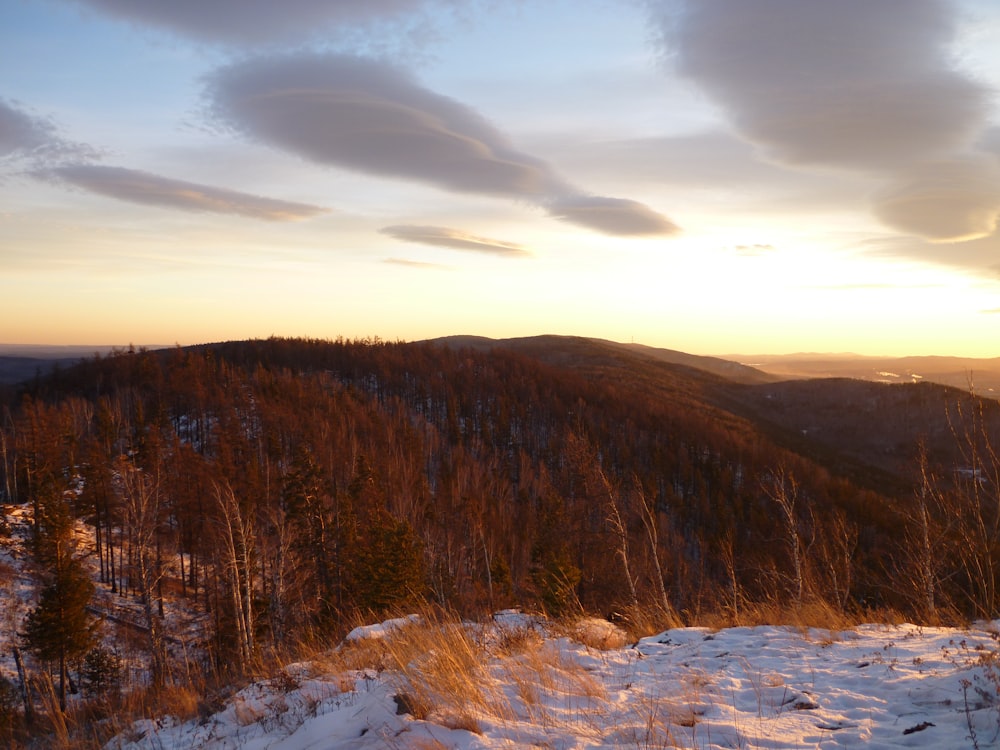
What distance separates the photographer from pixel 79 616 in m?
22.5

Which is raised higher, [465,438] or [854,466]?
[465,438]

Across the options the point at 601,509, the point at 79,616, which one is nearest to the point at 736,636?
the point at 601,509

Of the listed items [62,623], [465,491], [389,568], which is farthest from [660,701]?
[465,491]

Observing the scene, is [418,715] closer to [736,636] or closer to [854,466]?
[736,636]

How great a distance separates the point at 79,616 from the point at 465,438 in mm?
66508

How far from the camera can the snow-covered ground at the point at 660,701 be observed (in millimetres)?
3641

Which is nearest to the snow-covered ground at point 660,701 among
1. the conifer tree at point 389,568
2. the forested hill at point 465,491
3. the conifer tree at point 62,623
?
the forested hill at point 465,491

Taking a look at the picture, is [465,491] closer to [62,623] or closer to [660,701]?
[62,623]

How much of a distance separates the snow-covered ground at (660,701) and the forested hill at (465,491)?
211 centimetres

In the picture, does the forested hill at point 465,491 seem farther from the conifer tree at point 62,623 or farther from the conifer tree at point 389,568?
the conifer tree at point 62,623

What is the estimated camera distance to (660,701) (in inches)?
170

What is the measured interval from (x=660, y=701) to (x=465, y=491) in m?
55.1

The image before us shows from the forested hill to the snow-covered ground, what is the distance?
2109 mm

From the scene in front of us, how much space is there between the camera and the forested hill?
17.8 m
